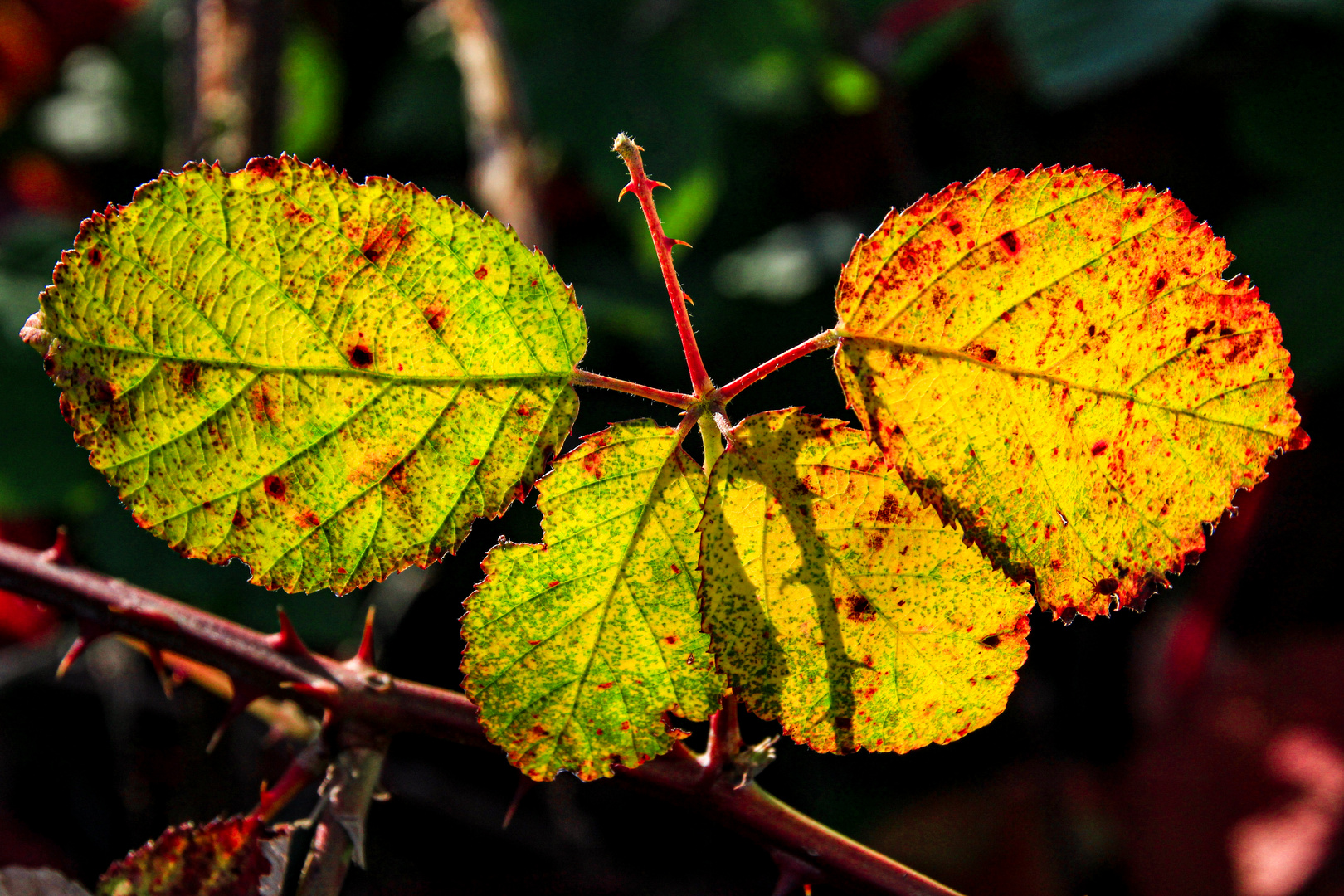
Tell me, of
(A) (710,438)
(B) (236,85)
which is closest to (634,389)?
(A) (710,438)

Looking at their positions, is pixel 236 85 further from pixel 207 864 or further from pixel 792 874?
pixel 792 874

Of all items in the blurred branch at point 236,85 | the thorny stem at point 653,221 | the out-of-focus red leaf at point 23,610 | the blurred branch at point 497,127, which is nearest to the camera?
the thorny stem at point 653,221

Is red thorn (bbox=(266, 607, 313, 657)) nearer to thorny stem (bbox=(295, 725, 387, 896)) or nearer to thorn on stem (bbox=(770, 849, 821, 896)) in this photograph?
thorny stem (bbox=(295, 725, 387, 896))

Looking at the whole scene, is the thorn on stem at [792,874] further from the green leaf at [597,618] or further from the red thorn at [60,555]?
the red thorn at [60,555]

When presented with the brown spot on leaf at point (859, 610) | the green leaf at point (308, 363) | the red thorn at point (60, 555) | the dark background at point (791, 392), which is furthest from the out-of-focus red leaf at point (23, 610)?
the brown spot on leaf at point (859, 610)

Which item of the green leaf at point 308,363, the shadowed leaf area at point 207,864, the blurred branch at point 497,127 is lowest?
the shadowed leaf area at point 207,864

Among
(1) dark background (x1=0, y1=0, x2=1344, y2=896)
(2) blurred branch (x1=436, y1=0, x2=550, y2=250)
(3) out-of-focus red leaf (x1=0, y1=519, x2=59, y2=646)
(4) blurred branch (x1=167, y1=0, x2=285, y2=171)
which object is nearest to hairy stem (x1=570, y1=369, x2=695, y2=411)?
(2) blurred branch (x1=436, y1=0, x2=550, y2=250)

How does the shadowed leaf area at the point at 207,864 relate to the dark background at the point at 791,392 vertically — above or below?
below
